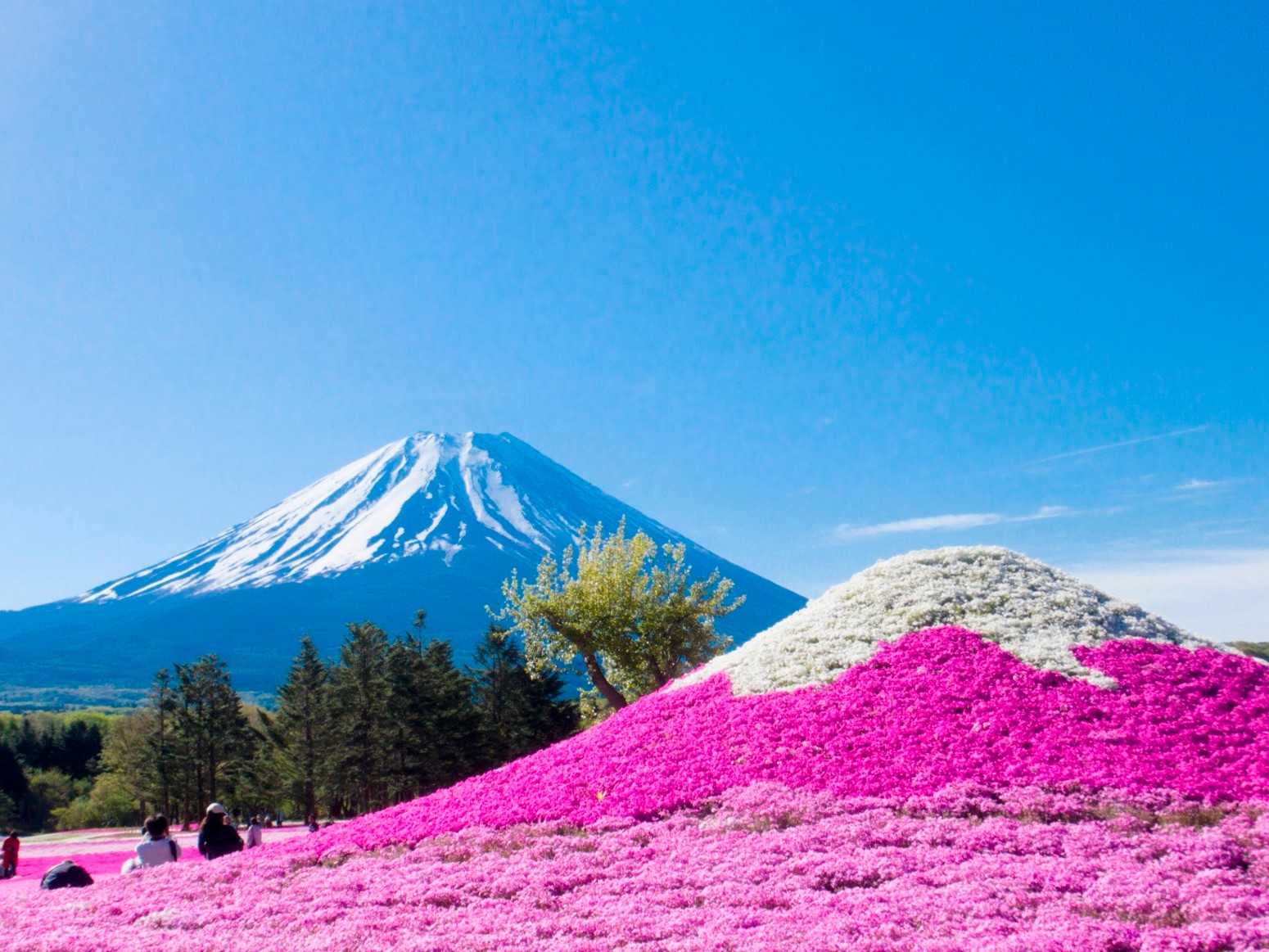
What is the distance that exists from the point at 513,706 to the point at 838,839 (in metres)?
56.2

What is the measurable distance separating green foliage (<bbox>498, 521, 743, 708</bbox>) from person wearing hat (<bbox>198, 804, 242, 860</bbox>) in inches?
788

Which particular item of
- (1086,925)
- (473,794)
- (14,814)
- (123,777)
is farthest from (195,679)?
(1086,925)

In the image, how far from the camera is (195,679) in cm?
6831

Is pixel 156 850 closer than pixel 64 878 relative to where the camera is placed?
Yes

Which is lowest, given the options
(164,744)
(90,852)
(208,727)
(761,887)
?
(90,852)

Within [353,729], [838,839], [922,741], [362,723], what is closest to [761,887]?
[838,839]

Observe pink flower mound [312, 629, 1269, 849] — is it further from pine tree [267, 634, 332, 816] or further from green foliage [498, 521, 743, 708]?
pine tree [267, 634, 332, 816]

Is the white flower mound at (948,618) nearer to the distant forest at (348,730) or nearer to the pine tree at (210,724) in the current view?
the distant forest at (348,730)

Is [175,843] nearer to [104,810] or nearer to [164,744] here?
[164,744]

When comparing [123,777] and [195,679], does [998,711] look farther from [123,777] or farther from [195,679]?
[123,777]

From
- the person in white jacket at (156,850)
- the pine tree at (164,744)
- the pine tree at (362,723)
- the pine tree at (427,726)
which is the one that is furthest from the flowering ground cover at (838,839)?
the pine tree at (164,744)

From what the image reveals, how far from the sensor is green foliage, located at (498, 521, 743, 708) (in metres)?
36.6

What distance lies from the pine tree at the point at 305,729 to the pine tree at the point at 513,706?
11.3 m

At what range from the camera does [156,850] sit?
15.6 m
